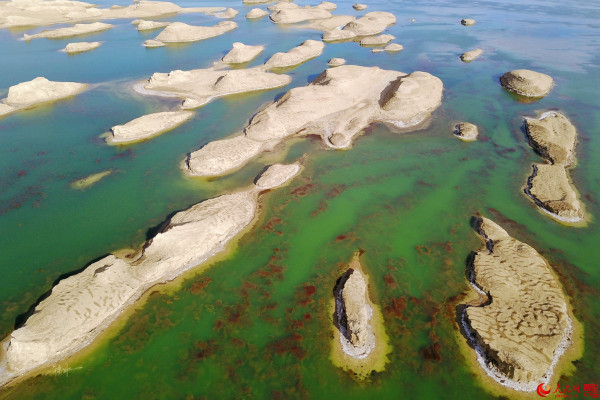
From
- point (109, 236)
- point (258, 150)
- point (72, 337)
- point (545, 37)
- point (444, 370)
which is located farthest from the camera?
point (545, 37)

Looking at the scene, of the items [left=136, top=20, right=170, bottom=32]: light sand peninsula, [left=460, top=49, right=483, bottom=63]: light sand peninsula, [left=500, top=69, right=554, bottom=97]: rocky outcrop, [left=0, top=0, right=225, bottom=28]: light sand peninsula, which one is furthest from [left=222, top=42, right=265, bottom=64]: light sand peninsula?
[left=0, top=0, right=225, bottom=28]: light sand peninsula

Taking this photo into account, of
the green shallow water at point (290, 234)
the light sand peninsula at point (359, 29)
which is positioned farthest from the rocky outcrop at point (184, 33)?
the light sand peninsula at point (359, 29)

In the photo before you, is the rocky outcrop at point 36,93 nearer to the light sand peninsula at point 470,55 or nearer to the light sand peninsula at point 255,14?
the light sand peninsula at point 255,14

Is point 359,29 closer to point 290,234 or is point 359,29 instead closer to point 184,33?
point 184,33

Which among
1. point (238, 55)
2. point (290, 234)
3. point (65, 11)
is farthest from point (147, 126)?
point (65, 11)

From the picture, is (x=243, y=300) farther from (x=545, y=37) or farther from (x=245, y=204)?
(x=545, y=37)

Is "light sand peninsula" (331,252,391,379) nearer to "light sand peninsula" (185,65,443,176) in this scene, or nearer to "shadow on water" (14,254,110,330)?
"shadow on water" (14,254,110,330)

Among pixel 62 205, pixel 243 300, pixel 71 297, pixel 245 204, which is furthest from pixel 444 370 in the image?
pixel 62 205
